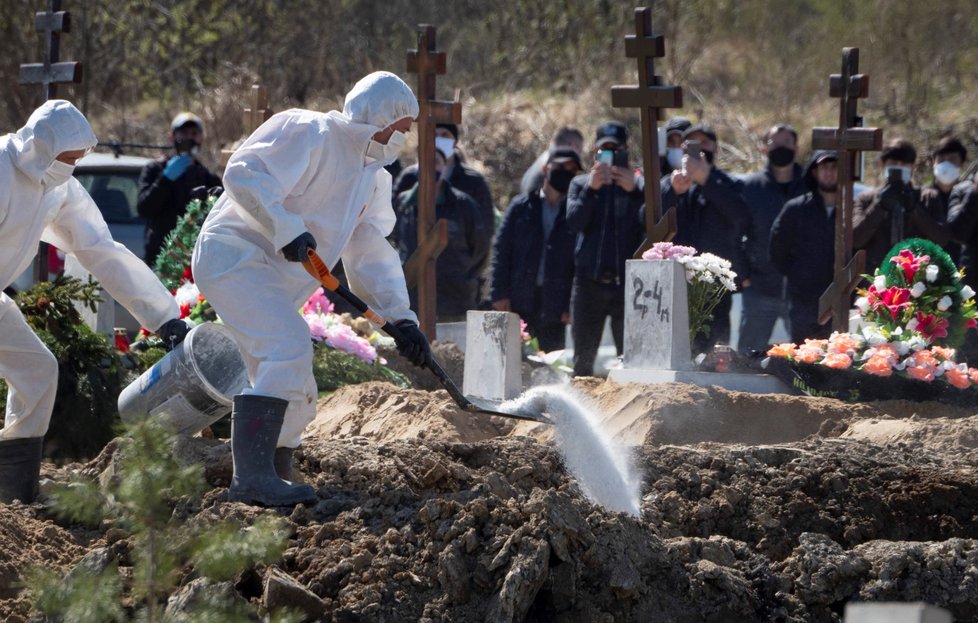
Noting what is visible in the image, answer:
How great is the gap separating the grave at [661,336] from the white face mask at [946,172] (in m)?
2.89

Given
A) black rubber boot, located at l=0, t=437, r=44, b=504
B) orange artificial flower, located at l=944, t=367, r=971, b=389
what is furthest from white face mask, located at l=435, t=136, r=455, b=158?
black rubber boot, located at l=0, t=437, r=44, b=504

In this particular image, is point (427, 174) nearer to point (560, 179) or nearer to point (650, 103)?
point (560, 179)

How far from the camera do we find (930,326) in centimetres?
966

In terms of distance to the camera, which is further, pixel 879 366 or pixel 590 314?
pixel 590 314

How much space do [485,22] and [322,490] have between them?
19.6m

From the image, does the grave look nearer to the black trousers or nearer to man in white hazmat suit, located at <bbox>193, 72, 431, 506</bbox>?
the black trousers

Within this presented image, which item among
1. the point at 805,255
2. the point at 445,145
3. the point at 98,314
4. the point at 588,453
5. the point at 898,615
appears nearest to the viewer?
the point at 898,615

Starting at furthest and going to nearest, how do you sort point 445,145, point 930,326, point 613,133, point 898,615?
1. point 445,145
2. point 613,133
3. point 930,326
4. point 898,615

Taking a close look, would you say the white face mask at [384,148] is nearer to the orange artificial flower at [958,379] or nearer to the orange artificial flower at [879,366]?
the orange artificial flower at [879,366]

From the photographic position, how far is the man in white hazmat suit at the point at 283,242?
598 centimetres

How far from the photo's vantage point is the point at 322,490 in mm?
6039

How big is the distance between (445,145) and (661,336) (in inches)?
135

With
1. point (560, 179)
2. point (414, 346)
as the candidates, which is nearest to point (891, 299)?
point (560, 179)

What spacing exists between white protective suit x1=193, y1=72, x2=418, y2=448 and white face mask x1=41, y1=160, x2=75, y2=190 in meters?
0.70
